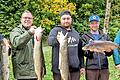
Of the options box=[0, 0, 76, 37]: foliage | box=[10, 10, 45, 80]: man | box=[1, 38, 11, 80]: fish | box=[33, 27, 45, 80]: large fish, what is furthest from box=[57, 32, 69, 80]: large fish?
box=[0, 0, 76, 37]: foliage

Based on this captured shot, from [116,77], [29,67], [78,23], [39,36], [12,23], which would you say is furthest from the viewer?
[78,23]

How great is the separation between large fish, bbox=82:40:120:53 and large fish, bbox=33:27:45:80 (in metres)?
0.97

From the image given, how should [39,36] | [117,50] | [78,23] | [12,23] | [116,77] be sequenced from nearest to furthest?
[39,36] → [117,50] → [116,77] → [12,23] → [78,23]

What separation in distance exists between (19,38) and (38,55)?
53cm

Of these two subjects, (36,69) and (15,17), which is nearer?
(36,69)

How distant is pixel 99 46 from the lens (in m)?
7.15

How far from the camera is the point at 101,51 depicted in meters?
7.27

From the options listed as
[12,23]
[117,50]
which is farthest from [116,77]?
[12,23]

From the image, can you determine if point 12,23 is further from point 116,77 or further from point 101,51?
point 101,51

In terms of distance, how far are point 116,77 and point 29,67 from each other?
5231 millimetres

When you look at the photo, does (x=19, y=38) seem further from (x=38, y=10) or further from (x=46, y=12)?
(x=38, y=10)

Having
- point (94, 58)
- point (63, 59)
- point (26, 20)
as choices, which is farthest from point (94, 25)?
point (26, 20)

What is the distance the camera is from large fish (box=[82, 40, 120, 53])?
713 centimetres

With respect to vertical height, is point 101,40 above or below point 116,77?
above
